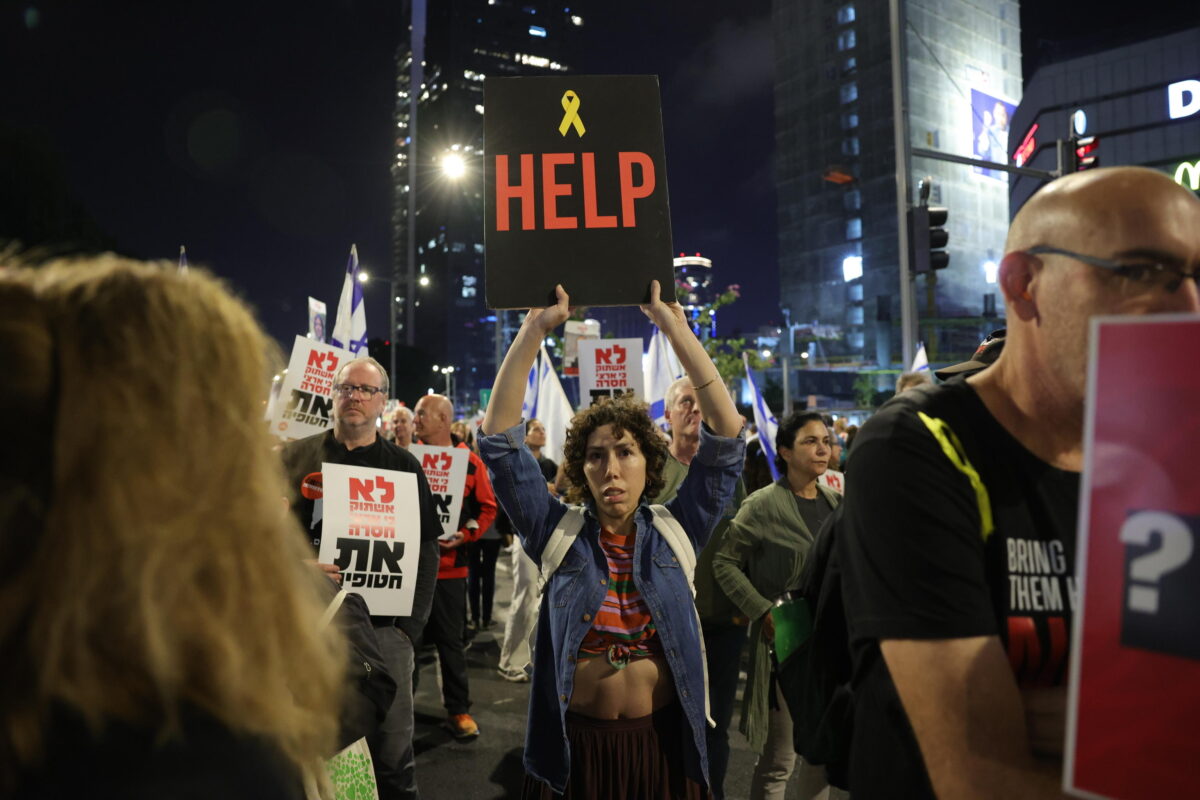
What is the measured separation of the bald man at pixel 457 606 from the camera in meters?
6.10

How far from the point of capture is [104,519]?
3.19 ft

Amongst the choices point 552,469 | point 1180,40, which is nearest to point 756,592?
point 552,469

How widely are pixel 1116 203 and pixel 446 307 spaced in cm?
13646

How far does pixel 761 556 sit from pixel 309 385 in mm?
3777

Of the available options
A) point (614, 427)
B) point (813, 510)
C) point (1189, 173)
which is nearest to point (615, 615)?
point (614, 427)

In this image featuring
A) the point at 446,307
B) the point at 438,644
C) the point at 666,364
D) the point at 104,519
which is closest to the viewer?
the point at 104,519

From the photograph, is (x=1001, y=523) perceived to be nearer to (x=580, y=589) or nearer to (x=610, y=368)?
(x=580, y=589)

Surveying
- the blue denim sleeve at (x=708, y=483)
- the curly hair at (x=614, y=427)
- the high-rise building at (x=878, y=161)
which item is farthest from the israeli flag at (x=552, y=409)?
the high-rise building at (x=878, y=161)

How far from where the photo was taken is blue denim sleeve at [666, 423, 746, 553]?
3139 mm

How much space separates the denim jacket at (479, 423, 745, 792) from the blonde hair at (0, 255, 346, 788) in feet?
6.36

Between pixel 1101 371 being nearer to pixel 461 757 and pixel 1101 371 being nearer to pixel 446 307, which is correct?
pixel 461 757

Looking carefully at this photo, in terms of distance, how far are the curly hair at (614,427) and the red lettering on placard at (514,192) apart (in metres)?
0.91

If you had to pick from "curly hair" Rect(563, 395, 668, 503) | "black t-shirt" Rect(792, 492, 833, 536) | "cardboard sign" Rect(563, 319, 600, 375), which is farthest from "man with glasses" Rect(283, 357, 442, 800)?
"cardboard sign" Rect(563, 319, 600, 375)

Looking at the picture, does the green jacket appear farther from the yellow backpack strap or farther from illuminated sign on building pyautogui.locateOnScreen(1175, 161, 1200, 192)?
illuminated sign on building pyautogui.locateOnScreen(1175, 161, 1200, 192)
